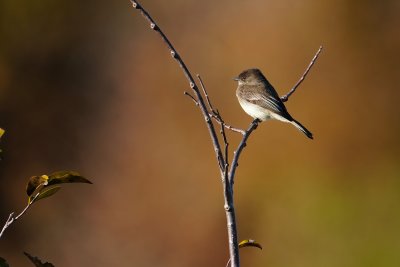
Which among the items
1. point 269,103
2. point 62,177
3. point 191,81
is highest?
point 269,103

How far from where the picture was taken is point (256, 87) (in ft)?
20.9

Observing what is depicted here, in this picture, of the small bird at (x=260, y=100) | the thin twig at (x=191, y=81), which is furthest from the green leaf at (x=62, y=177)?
the small bird at (x=260, y=100)

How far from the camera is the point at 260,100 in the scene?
19.7 feet

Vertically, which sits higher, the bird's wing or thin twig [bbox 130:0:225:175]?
the bird's wing

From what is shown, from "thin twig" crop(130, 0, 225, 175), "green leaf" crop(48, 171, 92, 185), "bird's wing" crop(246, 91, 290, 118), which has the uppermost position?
"bird's wing" crop(246, 91, 290, 118)

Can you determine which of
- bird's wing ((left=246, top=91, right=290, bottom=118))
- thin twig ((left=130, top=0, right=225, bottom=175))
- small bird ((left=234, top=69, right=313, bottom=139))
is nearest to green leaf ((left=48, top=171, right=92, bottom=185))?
thin twig ((left=130, top=0, right=225, bottom=175))

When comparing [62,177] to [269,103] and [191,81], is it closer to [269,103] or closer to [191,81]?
[191,81]

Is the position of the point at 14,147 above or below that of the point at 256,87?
above

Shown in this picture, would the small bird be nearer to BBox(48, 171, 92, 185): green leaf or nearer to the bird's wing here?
the bird's wing

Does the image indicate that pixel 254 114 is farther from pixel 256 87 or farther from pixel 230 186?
pixel 230 186

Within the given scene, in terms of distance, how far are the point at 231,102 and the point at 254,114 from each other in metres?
4.69

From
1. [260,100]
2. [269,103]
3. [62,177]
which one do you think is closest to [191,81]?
[62,177]

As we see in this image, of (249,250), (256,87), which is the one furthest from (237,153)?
(249,250)

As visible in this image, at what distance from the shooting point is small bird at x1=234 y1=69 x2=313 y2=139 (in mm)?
5742
